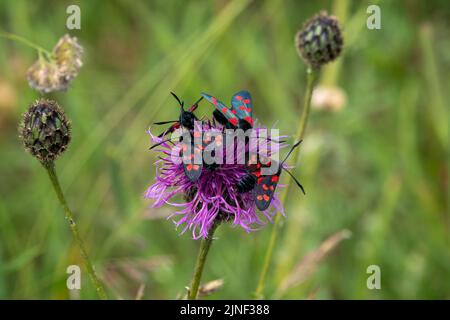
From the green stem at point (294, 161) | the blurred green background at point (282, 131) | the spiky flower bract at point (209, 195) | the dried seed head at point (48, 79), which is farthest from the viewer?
the blurred green background at point (282, 131)

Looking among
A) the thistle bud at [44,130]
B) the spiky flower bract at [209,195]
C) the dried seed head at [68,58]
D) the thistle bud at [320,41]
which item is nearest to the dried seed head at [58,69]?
the dried seed head at [68,58]

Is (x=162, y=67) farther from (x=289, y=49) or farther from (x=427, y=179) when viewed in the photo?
(x=427, y=179)

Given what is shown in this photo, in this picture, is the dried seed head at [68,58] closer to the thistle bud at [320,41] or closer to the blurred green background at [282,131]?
the blurred green background at [282,131]

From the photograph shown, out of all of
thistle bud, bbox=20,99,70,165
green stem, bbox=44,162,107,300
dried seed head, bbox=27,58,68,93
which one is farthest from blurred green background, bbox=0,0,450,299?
thistle bud, bbox=20,99,70,165

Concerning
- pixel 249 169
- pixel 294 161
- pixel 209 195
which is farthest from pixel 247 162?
pixel 294 161

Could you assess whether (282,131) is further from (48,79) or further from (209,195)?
(209,195)

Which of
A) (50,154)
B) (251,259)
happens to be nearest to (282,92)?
(251,259)

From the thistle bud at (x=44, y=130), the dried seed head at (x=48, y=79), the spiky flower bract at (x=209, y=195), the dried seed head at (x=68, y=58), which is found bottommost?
the spiky flower bract at (x=209, y=195)

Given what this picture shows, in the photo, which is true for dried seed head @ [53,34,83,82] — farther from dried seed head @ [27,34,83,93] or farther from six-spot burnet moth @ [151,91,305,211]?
six-spot burnet moth @ [151,91,305,211]
